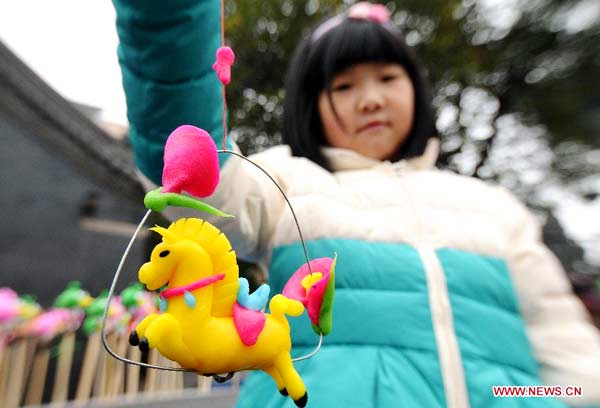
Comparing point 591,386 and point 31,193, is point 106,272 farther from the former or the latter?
point 591,386

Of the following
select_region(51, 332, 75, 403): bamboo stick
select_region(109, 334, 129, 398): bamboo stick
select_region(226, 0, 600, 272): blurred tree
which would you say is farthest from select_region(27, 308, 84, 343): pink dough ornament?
select_region(226, 0, 600, 272): blurred tree

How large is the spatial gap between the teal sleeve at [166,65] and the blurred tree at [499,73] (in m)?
2.78

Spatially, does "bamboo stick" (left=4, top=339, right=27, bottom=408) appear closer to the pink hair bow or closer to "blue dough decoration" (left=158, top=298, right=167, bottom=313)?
the pink hair bow

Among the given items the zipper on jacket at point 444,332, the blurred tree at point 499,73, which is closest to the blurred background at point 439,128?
the blurred tree at point 499,73

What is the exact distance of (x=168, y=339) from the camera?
0.97 ft

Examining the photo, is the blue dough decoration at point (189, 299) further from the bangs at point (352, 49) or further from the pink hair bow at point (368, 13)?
the pink hair bow at point (368, 13)

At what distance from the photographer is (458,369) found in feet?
1.97

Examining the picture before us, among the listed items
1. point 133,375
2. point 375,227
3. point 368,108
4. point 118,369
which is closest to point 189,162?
point 375,227

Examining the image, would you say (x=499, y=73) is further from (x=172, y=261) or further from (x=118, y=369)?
(x=172, y=261)

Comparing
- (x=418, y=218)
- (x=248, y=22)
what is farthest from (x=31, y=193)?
(x=418, y=218)

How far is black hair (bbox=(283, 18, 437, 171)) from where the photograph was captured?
807 mm

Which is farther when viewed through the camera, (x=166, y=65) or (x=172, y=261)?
(x=166, y=65)

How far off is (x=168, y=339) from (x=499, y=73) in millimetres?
4894

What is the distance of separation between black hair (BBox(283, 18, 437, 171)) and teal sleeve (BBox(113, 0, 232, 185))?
31cm
